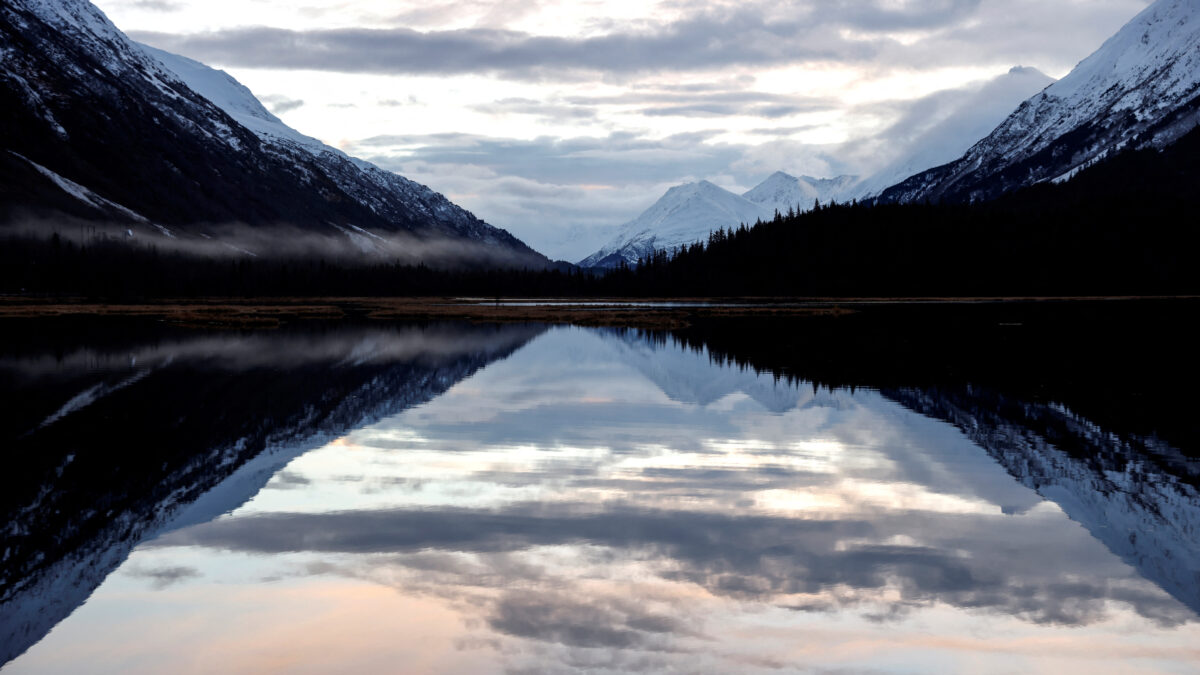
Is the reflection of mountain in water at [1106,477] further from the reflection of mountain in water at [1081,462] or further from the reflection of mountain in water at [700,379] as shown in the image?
the reflection of mountain in water at [700,379]

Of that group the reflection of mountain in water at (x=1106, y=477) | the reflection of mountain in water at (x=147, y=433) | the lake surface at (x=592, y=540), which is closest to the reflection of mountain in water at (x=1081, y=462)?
the reflection of mountain in water at (x=1106, y=477)

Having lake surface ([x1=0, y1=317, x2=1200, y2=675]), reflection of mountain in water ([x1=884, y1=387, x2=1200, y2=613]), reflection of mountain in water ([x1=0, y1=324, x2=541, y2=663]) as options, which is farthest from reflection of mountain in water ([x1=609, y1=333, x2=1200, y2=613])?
reflection of mountain in water ([x1=0, y1=324, x2=541, y2=663])

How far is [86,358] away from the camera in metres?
71.1

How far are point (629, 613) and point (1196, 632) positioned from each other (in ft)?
30.1

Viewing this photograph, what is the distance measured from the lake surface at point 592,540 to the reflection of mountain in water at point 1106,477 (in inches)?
5.5

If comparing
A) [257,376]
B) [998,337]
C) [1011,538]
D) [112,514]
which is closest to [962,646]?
[1011,538]

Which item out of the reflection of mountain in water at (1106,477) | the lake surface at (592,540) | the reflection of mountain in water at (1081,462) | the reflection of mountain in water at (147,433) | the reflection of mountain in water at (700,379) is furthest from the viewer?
the reflection of mountain in water at (700,379)

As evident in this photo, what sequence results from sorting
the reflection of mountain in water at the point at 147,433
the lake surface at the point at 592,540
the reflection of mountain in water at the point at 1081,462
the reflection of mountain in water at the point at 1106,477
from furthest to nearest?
the reflection of mountain in water at the point at 1081,462
the reflection of mountain in water at the point at 1106,477
the reflection of mountain in water at the point at 147,433
the lake surface at the point at 592,540

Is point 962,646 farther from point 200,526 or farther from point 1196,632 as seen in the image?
point 200,526

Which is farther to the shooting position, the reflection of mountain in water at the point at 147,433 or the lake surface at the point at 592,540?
the reflection of mountain in water at the point at 147,433

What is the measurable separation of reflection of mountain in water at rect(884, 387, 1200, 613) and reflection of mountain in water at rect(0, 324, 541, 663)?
20617 millimetres

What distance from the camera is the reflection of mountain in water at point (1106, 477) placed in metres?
21.6

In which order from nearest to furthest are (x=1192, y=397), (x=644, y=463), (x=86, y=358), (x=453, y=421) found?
(x=644, y=463) → (x=453, y=421) → (x=1192, y=397) → (x=86, y=358)

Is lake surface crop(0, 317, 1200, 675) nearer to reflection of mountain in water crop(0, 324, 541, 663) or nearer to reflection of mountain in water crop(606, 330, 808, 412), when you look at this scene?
reflection of mountain in water crop(0, 324, 541, 663)
